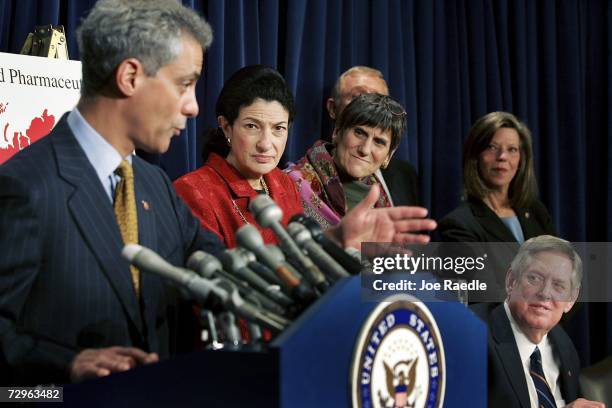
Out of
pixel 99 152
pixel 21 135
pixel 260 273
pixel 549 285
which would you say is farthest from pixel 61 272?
pixel 549 285

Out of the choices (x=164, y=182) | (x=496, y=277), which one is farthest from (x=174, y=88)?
Answer: (x=496, y=277)

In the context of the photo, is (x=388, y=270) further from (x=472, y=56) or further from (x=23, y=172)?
(x=472, y=56)

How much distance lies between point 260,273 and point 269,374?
0.98ft

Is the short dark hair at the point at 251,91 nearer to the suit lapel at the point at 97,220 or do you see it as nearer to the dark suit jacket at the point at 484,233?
the dark suit jacket at the point at 484,233

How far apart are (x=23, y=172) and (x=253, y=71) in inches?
54.9

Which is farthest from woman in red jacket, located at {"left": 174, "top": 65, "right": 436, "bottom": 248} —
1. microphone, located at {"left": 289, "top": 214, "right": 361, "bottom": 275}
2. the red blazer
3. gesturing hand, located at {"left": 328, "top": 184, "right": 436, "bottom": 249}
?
microphone, located at {"left": 289, "top": 214, "right": 361, "bottom": 275}

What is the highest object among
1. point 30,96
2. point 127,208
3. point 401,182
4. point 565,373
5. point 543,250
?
point 401,182

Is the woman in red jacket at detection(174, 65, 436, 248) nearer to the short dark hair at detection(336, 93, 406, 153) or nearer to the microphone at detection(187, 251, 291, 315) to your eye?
the short dark hair at detection(336, 93, 406, 153)

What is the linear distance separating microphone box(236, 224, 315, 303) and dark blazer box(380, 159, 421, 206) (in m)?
2.29

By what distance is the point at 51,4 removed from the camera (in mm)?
3213

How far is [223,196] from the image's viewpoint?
8.71ft

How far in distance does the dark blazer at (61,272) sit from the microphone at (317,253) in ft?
1.04

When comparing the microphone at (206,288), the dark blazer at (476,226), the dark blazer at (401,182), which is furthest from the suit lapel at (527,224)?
the microphone at (206,288)

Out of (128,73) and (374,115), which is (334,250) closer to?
(128,73)
